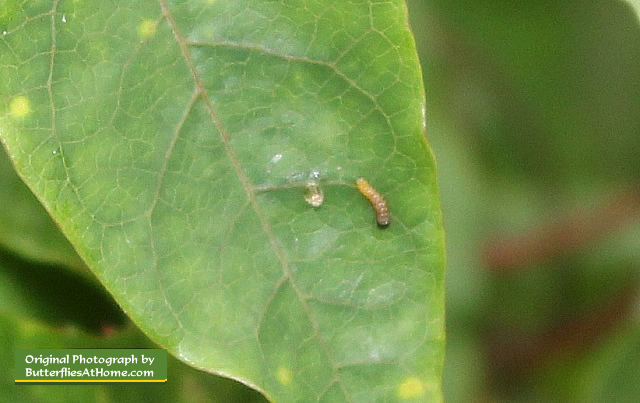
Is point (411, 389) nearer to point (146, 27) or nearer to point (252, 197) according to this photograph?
point (252, 197)

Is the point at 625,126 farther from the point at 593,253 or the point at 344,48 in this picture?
the point at 344,48

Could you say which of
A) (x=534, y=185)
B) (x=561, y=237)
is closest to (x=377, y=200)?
(x=561, y=237)

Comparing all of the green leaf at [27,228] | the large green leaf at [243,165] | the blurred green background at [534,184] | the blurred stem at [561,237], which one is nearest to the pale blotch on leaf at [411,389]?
the large green leaf at [243,165]

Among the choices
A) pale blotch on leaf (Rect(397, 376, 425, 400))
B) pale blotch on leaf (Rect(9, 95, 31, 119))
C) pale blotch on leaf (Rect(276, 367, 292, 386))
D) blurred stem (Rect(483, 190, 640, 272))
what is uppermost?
blurred stem (Rect(483, 190, 640, 272))

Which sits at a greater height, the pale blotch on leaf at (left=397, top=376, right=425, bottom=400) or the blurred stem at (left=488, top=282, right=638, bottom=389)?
the blurred stem at (left=488, top=282, right=638, bottom=389)

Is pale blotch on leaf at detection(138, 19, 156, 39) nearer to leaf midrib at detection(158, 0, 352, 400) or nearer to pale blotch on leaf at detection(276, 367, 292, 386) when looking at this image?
leaf midrib at detection(158, 0, 352, 400)

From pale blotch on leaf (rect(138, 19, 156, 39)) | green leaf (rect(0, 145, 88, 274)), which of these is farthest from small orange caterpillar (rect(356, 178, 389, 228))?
green leaf (rect(0, 145, 88, 274))

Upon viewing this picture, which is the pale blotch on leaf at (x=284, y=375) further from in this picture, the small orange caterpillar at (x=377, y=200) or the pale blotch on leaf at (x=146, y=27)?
the pale blotch on leaf at (x=146, y=27)
